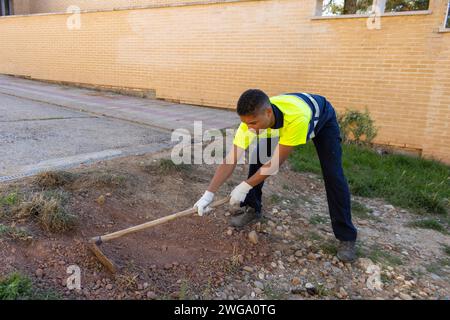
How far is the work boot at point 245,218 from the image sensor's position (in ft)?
9.98

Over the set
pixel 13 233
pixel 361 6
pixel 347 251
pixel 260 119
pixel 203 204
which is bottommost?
pixel 347 251

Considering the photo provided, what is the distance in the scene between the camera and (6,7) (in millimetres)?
14625

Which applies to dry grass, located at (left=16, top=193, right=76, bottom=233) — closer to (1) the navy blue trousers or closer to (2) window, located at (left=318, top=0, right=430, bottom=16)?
(1) the navy blue trousers

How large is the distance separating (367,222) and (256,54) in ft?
15.9

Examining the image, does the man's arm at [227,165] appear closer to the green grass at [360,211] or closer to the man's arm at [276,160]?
the man's arm at [276,160]

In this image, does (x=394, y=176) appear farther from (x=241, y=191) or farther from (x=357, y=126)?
(x=241, y=191)

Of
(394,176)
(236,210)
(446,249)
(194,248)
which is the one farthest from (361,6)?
(194,248)

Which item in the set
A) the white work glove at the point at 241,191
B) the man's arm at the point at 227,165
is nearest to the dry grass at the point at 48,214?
the man's arm at the point at 227,165

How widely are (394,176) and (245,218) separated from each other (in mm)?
2596

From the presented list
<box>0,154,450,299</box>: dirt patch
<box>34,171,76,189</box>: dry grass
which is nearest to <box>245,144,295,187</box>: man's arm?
<box>0,154,450,299</box>: dirt patch

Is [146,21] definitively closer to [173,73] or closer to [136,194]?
[173,73]

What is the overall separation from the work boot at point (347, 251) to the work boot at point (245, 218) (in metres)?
0.74
